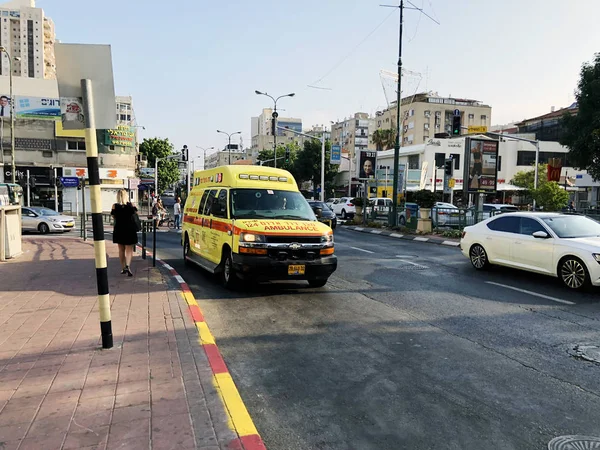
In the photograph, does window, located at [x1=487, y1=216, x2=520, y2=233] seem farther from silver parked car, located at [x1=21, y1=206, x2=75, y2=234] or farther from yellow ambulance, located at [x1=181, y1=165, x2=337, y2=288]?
silver parked car, located at [x1=21, y1=206, x2=75, y2=234]

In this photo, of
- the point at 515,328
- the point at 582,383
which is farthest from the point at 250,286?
the point at 582,383

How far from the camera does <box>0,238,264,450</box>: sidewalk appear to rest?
3412 millimetres

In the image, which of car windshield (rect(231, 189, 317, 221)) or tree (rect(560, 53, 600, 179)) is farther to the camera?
tree (rect(560, 53, 600, 179))

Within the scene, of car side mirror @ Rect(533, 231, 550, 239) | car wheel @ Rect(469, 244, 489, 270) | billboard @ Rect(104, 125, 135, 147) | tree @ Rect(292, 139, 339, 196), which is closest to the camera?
car side mirror @ Rect(533, 231, 550, 239)

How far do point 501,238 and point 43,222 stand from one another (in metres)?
22.2

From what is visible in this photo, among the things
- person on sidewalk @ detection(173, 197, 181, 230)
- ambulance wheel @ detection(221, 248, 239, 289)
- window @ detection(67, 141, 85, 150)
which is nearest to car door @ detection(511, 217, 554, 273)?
ambulance wheel @ detection(221, 248, 239, 289)

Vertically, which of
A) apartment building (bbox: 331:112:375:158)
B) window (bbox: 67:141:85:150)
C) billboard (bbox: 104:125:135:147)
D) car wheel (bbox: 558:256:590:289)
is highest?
apartment building (bbox: 331:112:375:158)

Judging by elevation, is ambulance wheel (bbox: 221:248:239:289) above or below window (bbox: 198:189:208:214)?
below

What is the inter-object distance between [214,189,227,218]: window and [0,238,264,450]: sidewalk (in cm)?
201

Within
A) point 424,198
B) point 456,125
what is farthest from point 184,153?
point 456,125

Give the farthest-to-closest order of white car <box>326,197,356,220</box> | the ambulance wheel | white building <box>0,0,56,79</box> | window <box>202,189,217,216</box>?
white building <box>0,0,56,79</box> < white car <box>326,197,356,220</box> < window <box>202,189,217,216</box> < the ambulance wheel

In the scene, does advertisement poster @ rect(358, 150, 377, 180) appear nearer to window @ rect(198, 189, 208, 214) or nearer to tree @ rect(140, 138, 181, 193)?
window @ rect(198, 189, 208, 214)

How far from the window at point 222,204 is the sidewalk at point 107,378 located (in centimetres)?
201

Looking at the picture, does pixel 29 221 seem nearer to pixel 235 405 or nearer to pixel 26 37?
pixel 235 405
